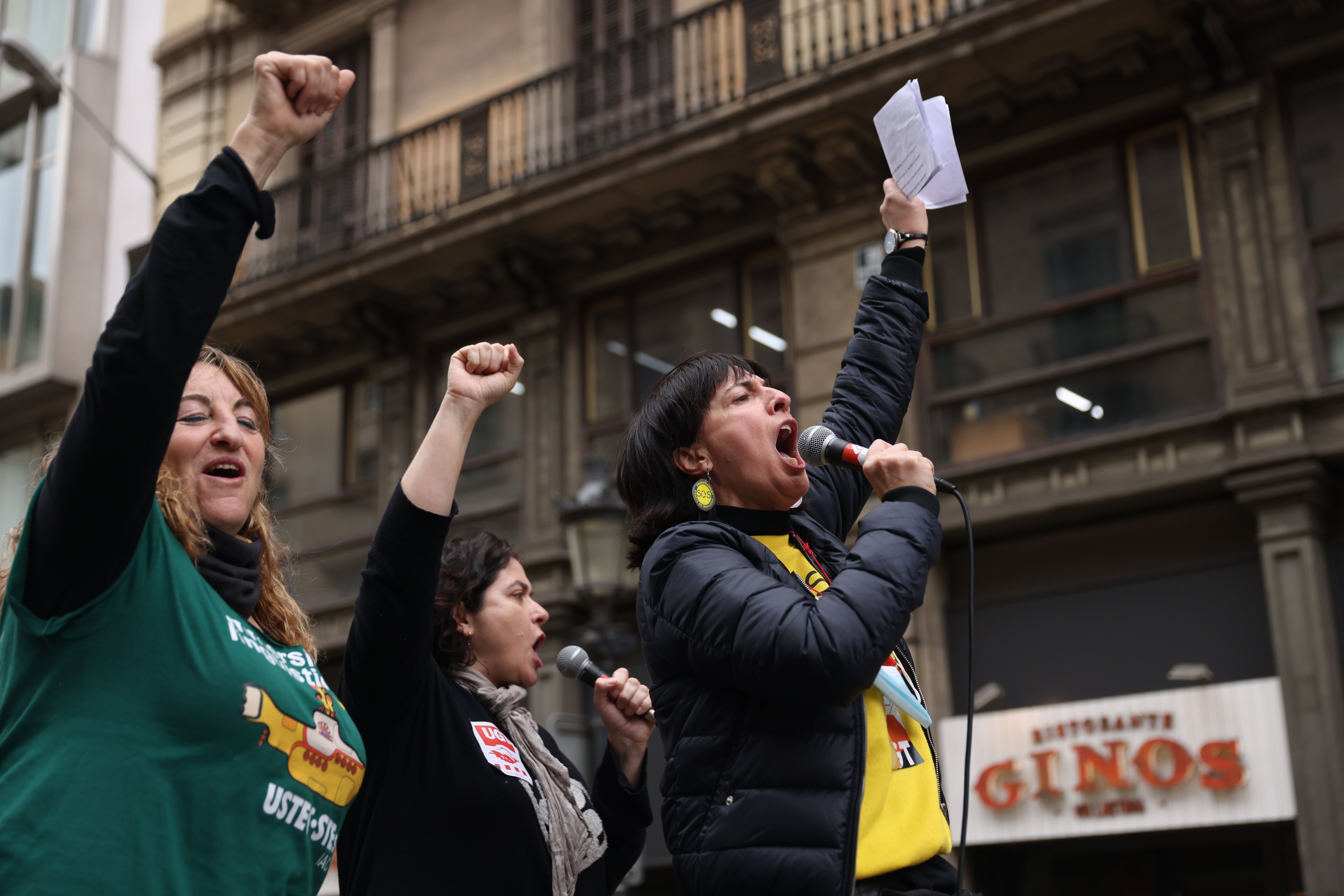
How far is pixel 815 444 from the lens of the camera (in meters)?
2.88

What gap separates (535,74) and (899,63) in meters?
4.93

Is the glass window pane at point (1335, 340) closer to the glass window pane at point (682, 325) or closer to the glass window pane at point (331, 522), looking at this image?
the glass window pane at point (682, 325)

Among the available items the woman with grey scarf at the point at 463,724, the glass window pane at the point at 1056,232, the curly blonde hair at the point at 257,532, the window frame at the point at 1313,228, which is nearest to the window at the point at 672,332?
the glass window pane at the point at 1056,232

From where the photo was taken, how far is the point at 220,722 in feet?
7.09

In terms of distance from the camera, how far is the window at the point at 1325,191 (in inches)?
380

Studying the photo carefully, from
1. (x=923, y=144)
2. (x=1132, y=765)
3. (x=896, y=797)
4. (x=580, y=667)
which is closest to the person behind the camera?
(x=896, y=797)

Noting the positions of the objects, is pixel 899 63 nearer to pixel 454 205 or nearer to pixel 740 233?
pixel 740 233

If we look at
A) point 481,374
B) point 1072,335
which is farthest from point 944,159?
point 1072,335

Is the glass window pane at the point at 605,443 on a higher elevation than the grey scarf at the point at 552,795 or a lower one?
higher

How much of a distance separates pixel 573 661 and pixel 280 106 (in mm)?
2036

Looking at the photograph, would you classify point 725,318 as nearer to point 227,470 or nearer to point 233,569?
point 227,470

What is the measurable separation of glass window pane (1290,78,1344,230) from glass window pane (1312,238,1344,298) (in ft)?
0.51

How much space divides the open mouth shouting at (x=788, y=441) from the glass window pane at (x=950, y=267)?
28.8ft

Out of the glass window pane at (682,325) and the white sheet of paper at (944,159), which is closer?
the white sheet of paper at (944,159)
